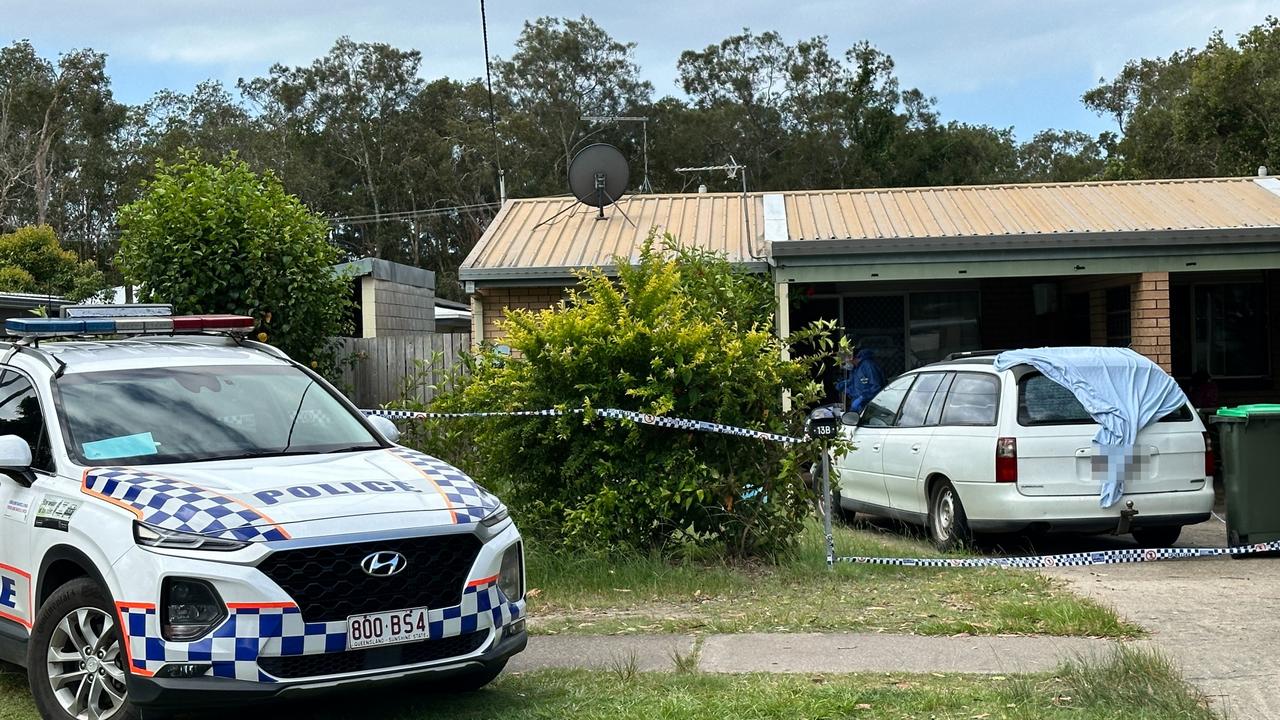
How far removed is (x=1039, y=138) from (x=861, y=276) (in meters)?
49.2

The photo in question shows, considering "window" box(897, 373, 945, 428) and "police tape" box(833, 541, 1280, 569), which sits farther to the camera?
"window" box(897, 373, 945, 428)

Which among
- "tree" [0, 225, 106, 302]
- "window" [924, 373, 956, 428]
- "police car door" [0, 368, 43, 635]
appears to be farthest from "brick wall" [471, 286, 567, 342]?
"tree" [0, 225, 106, 302]

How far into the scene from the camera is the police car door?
5648mm

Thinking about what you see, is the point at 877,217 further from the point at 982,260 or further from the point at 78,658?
the point at 78,658

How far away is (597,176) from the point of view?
17.2 metres

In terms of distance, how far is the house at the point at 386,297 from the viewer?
1719cm

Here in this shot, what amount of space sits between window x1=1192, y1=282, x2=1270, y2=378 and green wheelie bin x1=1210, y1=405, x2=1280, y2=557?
9.07 metres

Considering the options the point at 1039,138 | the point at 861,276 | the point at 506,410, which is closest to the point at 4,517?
the point at 506,410

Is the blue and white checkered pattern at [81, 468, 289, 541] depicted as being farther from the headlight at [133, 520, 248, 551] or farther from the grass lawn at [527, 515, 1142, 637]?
the grass lawn at [527, 515, 1142, 637]

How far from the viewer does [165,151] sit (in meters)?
49.2

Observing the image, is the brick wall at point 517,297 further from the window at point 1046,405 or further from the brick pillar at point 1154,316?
the window at point 1046,405

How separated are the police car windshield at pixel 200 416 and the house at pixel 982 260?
25.9ft

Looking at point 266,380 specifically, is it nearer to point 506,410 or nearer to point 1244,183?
point 506,410

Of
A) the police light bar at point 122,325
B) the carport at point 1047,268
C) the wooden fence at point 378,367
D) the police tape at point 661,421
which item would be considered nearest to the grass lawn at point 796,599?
the police tape at point 661,421
